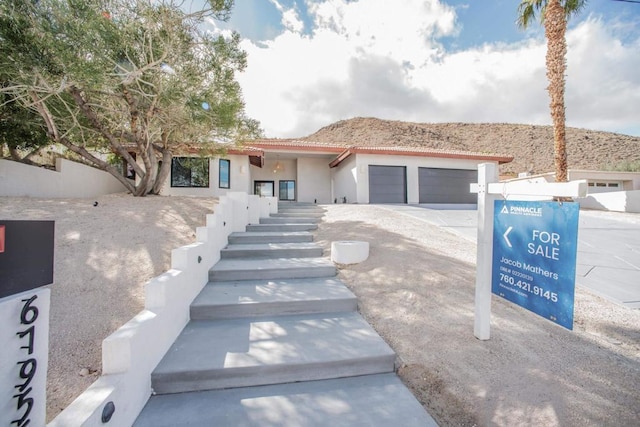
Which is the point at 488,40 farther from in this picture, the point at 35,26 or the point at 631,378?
the point at 35,26

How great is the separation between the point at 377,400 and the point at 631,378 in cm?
235

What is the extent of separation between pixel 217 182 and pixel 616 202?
21.3 m

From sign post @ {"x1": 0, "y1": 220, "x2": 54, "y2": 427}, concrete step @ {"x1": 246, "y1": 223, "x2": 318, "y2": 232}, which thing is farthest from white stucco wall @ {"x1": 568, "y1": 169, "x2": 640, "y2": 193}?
sign post @ {"x1": 0, "y1": 220, "x2": 54, "y2": 427}

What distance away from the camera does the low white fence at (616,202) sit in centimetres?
1332

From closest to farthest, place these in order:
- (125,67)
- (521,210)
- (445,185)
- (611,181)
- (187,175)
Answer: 1. (521,210)
2. (125,67)
3. (187,175)
4. (445,185)
5. (611,181)

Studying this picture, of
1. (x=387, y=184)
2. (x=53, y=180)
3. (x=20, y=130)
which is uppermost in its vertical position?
(x=20, y=130)

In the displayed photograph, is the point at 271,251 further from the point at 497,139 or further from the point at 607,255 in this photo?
the point at 497,139

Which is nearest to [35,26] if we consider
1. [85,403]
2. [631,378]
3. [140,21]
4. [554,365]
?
[140,21]

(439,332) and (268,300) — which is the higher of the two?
(268,300)

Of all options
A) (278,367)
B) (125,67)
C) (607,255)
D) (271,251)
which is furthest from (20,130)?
(607,255)

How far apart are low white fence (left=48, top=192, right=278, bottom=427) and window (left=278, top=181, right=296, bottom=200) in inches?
547

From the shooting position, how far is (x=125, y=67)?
6438 mm

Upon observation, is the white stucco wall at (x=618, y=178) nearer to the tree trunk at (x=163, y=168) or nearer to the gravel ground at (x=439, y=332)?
the gravel ground at (x=439, y=332)

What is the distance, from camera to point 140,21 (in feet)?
20.2
